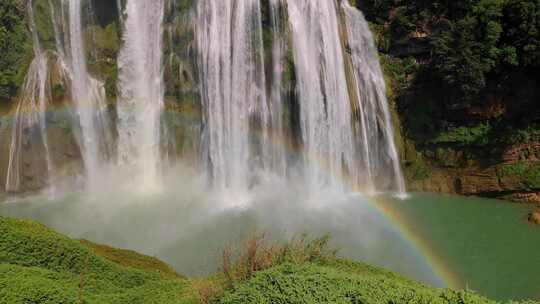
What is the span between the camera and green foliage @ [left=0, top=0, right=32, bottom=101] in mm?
19266

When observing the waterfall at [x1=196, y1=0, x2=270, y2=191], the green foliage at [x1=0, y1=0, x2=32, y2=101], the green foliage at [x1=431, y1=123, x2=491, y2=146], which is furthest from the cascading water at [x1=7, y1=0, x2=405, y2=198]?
the green foliage at [x1=431, y1=123, x2=491, y2=146]

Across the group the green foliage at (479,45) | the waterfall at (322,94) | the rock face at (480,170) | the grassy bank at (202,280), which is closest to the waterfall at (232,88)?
the waterfall at (322,94)

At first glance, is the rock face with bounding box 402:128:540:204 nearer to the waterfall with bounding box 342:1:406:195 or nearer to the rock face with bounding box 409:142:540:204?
the rock face with bounding box 409:142:540:204

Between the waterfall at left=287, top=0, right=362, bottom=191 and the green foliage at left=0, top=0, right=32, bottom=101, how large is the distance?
389 inches

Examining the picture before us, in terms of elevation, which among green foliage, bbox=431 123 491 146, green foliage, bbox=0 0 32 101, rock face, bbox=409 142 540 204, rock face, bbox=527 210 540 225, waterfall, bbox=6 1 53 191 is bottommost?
rock face, bbox=527 210 540 225

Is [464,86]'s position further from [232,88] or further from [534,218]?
[232,88]

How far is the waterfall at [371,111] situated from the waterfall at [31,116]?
37.5ft

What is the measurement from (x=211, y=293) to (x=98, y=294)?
1846 millimetres

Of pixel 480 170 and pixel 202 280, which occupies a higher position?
pixel 480 170

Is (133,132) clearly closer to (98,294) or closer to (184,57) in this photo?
(184,57)

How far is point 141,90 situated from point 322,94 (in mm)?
6778

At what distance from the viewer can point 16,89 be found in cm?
1961

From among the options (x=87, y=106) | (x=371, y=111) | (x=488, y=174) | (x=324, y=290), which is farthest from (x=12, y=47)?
(x=488, y=174)

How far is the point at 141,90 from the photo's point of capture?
1991cm
